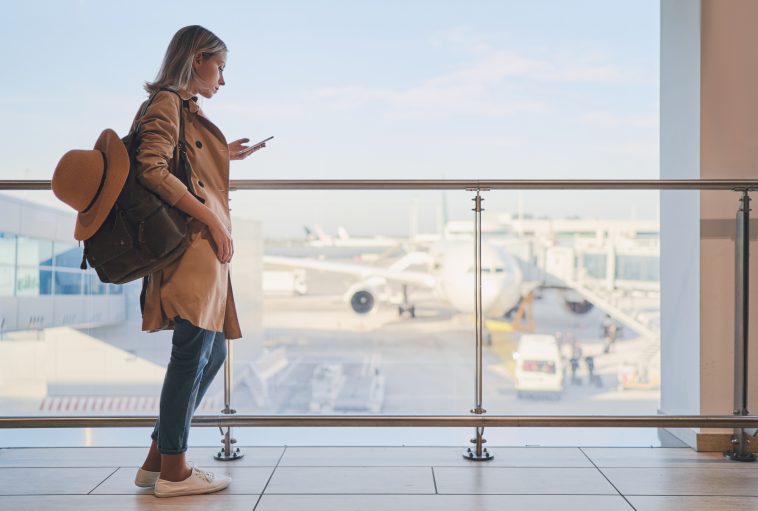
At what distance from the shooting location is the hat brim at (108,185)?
1263 millimetres

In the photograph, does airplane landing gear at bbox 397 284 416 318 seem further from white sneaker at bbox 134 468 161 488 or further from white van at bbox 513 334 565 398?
white sneaker at bbox 134 468 161 488

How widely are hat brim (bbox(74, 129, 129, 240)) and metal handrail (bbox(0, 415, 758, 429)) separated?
2.11ft

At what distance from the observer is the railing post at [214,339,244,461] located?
5.82 feet

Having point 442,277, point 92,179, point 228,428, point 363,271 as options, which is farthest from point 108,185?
point 363,271

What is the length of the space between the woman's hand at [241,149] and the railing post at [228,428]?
523 mm

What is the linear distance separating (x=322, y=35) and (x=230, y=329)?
25.0 meters

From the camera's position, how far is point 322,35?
81.9ft

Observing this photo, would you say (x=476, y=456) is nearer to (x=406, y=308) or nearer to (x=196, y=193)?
(x=196, y=193)

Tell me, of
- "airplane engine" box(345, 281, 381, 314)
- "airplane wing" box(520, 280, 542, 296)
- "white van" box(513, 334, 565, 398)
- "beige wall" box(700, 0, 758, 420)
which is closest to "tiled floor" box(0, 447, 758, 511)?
"beige wall" box(700, 0, 758, 420)

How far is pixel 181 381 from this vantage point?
140 cm

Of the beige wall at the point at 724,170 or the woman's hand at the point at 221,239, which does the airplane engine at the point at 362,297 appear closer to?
the beige wall at the point at 724,170

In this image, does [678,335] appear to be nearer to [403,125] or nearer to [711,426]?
[711,426]

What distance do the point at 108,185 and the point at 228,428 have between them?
2.61 feet

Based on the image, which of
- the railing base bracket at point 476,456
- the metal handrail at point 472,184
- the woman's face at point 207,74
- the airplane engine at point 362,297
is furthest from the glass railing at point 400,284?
the woman's face at point 207,74
